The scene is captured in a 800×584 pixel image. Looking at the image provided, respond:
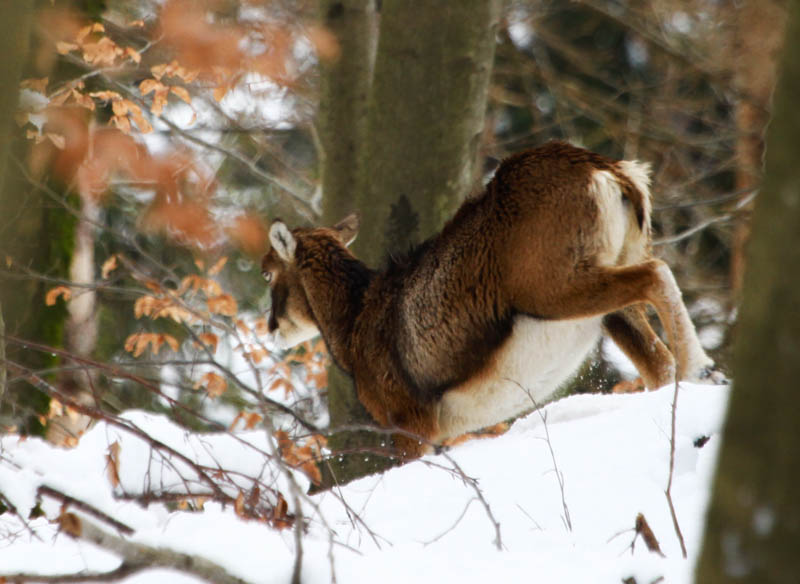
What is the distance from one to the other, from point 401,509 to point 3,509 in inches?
74.9

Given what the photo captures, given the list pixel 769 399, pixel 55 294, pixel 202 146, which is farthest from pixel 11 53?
pixel 202 146

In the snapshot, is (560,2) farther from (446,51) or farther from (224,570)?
(224,570)

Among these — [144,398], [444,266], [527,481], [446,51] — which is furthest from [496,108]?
[527,481]

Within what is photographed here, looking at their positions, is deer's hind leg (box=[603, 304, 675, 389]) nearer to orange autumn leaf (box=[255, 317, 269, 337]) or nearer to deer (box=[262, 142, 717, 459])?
deer (box=[262, 142, 717, 459])

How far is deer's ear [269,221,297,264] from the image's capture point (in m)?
6.33

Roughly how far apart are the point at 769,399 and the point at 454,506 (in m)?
2.77

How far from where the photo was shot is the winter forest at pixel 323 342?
4.66 ft

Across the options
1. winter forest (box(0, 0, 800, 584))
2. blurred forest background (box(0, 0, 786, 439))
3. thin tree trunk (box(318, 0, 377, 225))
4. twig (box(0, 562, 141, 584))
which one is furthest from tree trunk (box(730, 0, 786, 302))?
twig (box(0, 562, 141, 584))

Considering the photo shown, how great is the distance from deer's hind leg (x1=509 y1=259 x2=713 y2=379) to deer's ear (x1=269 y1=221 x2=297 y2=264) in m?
1.96

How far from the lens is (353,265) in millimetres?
6375

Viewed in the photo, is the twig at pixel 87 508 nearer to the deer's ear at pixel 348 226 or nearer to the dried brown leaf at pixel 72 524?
the dried brown leaf at pixel 72 524

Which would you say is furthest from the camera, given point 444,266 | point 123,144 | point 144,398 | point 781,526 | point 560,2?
point 560,2

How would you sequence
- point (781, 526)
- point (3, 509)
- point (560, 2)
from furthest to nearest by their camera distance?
point (560, 2) < point (3, 509) < point (781, 526)

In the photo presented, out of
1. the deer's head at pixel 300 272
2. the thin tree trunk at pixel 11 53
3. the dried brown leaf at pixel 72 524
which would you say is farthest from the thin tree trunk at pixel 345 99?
→ the dried brown leaf at pixel 72 524
